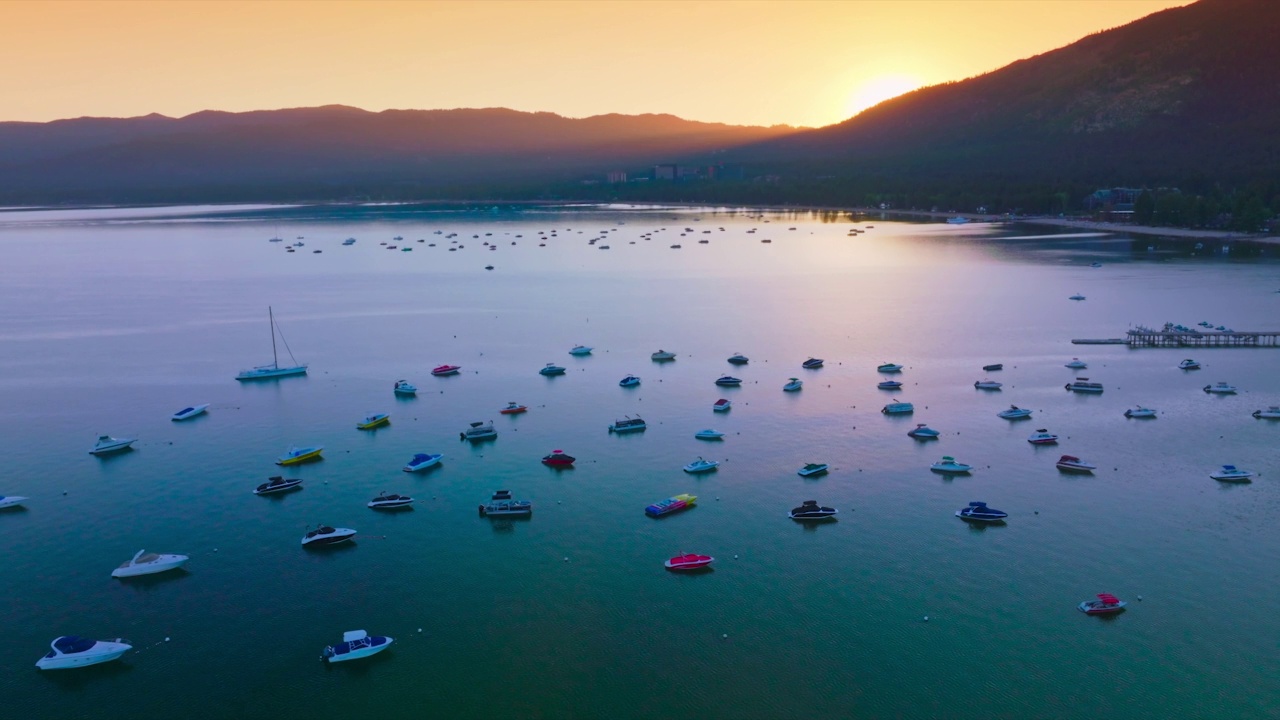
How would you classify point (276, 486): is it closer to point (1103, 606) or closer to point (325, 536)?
point (325, 536)

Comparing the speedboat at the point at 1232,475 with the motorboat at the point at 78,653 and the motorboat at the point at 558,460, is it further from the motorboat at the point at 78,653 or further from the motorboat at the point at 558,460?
the motorboat at the point at 78,653

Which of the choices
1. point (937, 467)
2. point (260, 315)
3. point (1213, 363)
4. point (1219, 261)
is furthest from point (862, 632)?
point (1219, 261)

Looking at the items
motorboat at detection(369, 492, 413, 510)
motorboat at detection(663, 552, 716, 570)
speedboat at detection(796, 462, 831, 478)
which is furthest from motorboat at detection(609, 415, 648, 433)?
motorboat at detection(663, 552, 716, 570)

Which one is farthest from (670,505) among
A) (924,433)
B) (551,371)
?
(551,371)

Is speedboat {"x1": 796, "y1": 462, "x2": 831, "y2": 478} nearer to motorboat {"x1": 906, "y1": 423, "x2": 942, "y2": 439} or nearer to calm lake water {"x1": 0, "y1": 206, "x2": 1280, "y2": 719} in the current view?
calm lake water {"x1": 0, "y1": 206, "x2": 1280, "y2": 719}

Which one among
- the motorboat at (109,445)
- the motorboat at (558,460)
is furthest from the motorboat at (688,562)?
the motorboat at (109,445)

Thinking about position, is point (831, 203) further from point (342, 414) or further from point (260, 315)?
point (342, 414)

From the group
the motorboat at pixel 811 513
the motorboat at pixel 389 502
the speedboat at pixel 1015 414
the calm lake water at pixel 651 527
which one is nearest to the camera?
the calm lake water at pixel 651 527
